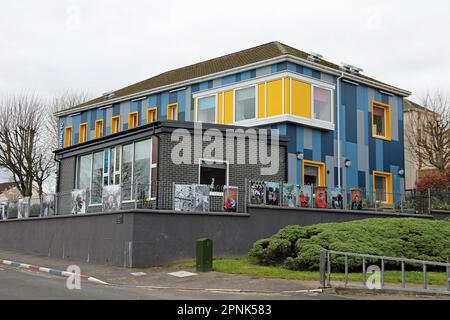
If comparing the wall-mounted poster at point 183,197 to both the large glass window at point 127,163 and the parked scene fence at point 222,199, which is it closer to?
the parked scene fence at point 222,199

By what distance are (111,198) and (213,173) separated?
4.19 m

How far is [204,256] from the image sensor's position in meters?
17.5

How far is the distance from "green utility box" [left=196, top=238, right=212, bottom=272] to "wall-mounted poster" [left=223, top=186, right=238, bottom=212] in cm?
350

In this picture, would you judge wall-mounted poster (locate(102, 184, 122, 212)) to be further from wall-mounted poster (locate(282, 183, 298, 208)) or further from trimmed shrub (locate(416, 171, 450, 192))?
trimmed shrub (locate(416, 171, 450, 192))

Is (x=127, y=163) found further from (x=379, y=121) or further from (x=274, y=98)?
(x=379, y=121)

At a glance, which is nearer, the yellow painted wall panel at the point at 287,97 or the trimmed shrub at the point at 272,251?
the trimmed shrub at the point at 272,251

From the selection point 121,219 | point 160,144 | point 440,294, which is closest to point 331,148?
point 160,144

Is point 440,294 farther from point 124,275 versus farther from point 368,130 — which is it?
point 368,130

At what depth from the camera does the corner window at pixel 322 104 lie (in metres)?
28.6

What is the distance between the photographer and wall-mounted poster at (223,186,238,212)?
20.9 metres

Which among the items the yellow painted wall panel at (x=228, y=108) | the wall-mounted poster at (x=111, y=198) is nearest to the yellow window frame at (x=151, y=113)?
the yellow painted wall panel at (x=228, y=108)

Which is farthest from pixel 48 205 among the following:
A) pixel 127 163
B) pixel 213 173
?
pixel 213 173

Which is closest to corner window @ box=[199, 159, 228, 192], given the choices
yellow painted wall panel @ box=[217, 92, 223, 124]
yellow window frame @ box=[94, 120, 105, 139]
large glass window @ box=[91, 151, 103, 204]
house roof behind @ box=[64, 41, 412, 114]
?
large glass window @ box=[91, 151, 103, 204]

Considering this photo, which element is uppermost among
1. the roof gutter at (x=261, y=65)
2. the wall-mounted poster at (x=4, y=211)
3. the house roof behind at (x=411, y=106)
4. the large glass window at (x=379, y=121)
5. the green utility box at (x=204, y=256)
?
the house roof behind at (x=411, y=106)
